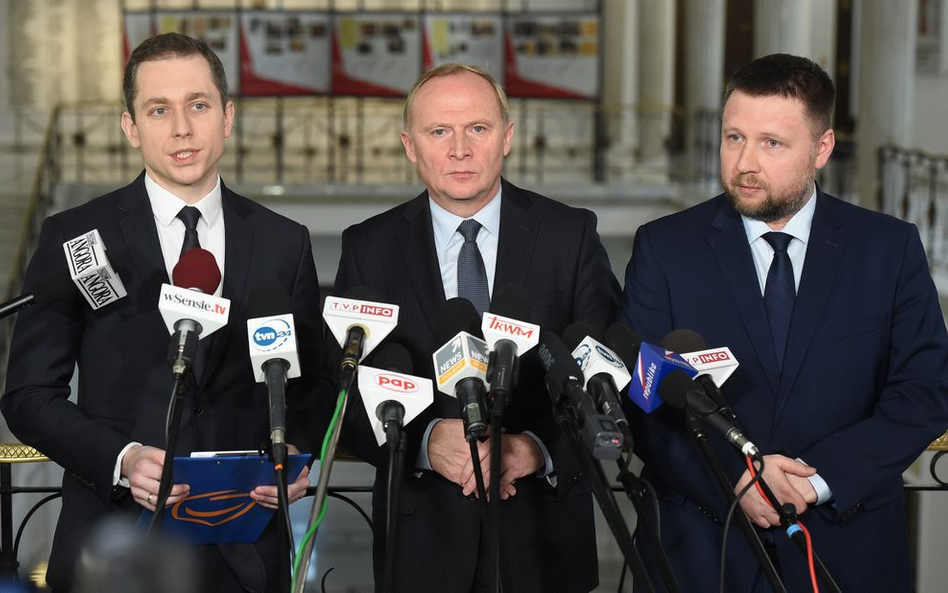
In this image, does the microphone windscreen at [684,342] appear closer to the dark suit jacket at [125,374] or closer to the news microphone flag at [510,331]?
the news microphone flag at [510,331]

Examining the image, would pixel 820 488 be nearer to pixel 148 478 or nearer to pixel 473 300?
pixel 473 300

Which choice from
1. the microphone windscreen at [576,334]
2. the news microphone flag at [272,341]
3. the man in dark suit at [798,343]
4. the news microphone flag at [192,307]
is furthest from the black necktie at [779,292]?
the news microphone flag at [192,307]

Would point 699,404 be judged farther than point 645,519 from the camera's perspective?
Yes

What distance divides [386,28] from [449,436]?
13.0 meters

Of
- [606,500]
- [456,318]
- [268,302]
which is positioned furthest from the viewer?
[456,318]

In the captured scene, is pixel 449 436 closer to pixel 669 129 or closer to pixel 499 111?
pixel 499 111

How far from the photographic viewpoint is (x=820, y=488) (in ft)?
8.80

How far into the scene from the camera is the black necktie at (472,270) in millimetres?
2912

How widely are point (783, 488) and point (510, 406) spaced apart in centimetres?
63

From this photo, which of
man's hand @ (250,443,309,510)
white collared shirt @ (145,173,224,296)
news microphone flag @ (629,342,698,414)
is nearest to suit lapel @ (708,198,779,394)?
news microphone flag @ (629,342,698,414)

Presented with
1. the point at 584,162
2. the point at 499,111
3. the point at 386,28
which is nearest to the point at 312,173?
the point at 386,28

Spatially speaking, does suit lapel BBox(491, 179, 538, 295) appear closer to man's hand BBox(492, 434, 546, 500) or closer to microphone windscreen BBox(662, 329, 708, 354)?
man's hand BBox(492, 434, 546, 500)

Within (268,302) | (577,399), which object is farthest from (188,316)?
(577,399)

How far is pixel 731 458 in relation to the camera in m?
2.85
